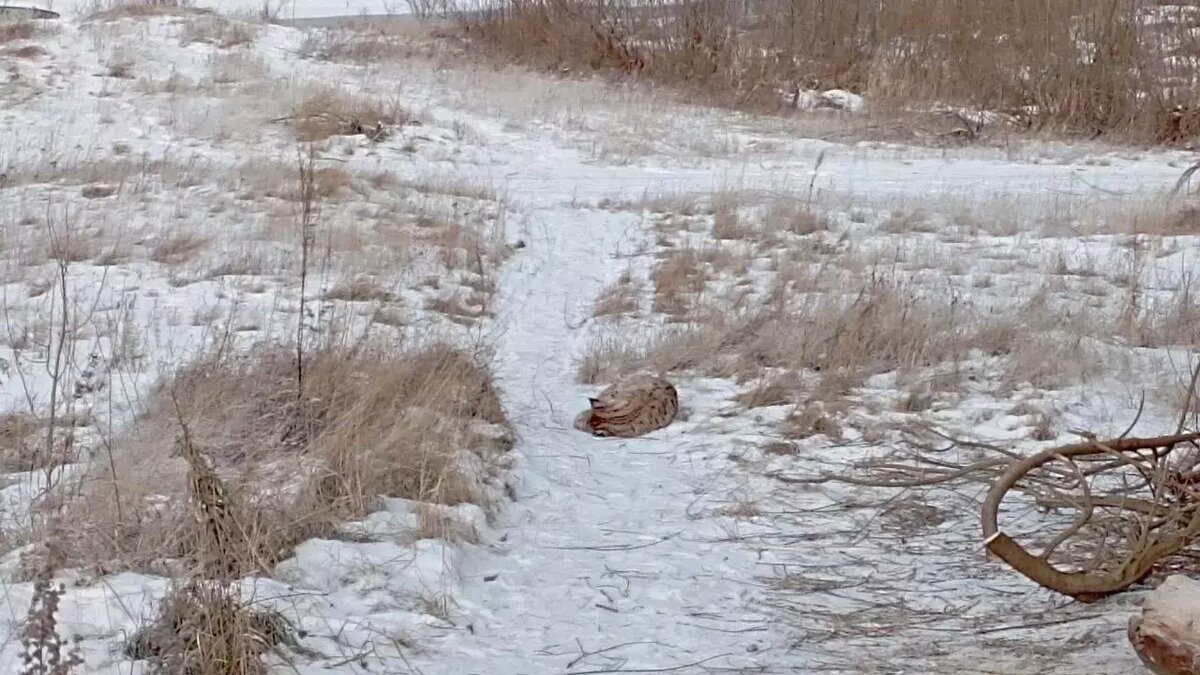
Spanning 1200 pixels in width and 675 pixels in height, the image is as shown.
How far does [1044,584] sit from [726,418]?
2197 millimetres

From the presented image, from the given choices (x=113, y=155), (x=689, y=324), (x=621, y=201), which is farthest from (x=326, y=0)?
(x=689, y=324)

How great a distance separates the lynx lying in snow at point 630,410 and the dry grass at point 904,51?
9608 mm

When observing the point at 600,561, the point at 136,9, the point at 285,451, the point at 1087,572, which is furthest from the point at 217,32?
the point at 1087,572

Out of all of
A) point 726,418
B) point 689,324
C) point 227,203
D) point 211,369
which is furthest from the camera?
point 227,203

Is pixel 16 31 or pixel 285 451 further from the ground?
pixel 16 31

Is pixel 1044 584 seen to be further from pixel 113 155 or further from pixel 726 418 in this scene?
pixel 113 155

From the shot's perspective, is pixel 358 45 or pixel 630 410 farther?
pixel 358 45

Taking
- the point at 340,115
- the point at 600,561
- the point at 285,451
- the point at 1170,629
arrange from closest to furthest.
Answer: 1. the point at 1170,629
2. the point at 600,561
3. the point at 285,451
4. the point at 340,115

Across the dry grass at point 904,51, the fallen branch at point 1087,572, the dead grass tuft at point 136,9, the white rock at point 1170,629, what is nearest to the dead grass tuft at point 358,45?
the dry grass at point 904,51

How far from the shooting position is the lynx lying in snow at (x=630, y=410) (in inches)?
205

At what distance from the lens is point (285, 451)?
434cm

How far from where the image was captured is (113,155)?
10.3 metres

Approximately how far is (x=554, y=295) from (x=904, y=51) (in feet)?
31.3

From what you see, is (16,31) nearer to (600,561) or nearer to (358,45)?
(358,45)
